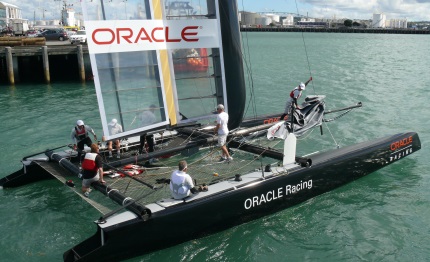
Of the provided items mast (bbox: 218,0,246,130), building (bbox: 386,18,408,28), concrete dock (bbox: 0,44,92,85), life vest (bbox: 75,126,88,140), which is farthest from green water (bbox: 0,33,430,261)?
building (bbox: 386,18,408,28)

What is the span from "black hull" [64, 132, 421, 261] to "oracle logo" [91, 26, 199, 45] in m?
3.24

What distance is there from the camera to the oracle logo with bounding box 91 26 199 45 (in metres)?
7.62

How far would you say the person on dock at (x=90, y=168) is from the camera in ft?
24.7

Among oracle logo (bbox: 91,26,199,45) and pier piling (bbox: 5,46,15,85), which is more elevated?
pier piling (bbox: 5,46,15,85)

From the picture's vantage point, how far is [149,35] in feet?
27.1

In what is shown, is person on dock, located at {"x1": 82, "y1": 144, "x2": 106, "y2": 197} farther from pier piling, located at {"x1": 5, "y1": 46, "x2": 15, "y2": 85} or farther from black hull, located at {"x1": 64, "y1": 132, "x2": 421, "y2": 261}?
pier piling, located at {"x1": 5, "y1": 46, "x2": 15, "y2": 85}

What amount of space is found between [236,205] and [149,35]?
3634mm

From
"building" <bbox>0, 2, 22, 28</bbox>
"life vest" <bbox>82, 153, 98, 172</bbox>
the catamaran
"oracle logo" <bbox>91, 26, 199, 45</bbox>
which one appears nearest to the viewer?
the catamaran

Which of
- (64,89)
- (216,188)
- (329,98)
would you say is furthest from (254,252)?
(64,89)

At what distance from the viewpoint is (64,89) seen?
25328 millimetres

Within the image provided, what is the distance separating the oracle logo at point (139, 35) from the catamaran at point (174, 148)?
2 cm

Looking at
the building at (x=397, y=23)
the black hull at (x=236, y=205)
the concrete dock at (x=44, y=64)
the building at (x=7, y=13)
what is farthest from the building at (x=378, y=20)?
the black hull at (x=236, y=205)

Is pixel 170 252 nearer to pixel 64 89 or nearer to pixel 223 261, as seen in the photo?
pixel 223 261

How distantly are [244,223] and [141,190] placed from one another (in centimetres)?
205
